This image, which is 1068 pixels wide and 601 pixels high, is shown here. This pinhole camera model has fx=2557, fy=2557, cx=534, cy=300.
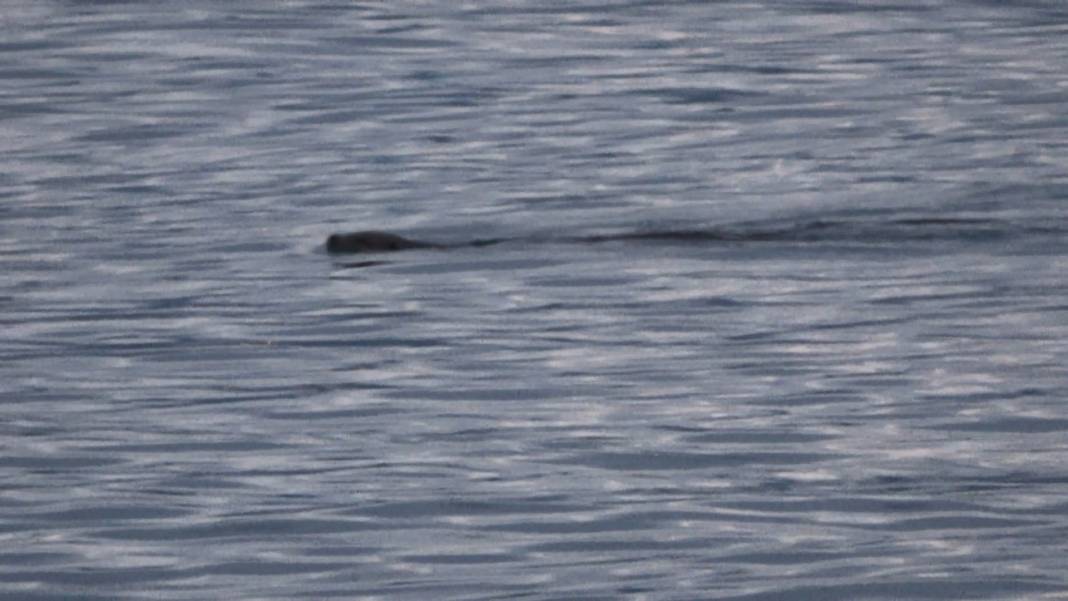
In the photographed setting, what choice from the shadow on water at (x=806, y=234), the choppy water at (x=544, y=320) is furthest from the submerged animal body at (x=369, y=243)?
the choppy water at (x=544, y=320)

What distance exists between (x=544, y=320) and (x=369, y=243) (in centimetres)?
196

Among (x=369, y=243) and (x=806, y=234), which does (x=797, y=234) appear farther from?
(x=369, y=243)

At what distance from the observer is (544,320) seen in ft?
35.3

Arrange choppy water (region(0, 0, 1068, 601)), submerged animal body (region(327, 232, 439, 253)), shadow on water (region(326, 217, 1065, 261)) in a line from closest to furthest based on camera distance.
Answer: choppy water (region(0, 0, 1068, 601)), shadow on water (region(326, 217, 1065, 261)), submerged animal body (region(327, 232, 439, 253))

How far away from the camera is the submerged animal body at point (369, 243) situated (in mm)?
12484

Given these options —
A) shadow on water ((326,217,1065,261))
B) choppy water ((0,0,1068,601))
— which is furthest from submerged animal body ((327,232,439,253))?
choppy water ((0,0,1068,601))

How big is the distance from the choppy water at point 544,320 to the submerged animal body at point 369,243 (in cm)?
12

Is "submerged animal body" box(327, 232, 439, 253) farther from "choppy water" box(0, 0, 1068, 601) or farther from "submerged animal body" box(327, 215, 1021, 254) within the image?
"choppy water" box(0, 0, 1068, 601)

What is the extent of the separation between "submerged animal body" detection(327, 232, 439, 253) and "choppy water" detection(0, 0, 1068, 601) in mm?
123

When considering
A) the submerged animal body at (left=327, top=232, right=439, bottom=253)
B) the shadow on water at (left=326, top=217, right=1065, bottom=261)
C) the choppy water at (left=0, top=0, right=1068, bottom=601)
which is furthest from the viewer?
the submerged animal body at (left=327, top=232, right=439, bottom=253)

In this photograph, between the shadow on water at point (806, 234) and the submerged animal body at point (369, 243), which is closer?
the shadow on water at point (806, 234)

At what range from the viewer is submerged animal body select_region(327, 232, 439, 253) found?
12.5 metres

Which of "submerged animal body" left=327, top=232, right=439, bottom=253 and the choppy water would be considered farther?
"submerged animal body" left=327, top=232, right=439, bottom=253

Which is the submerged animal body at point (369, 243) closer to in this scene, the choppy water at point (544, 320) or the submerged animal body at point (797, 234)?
the submerged animal body at point (797, 234)
